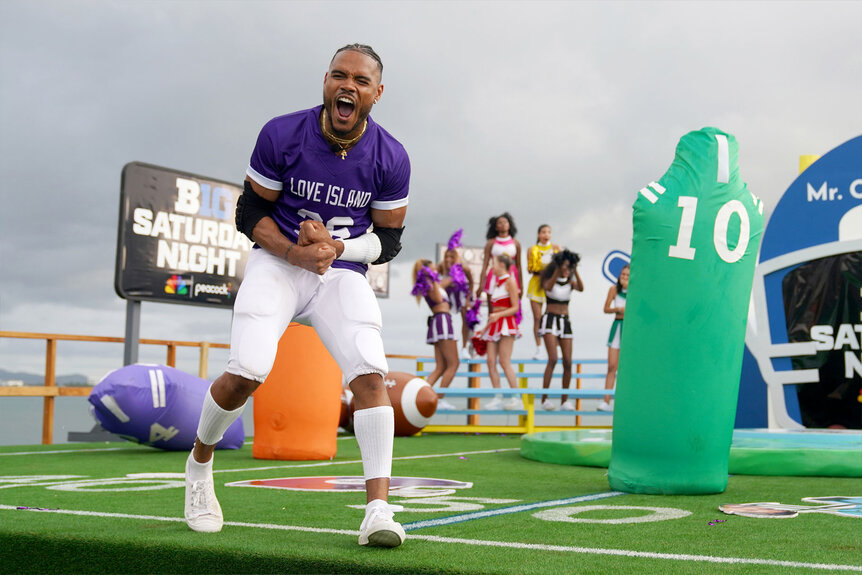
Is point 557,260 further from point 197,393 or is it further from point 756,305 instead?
point 197,393

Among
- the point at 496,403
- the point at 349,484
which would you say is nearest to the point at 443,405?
the point at 496,403

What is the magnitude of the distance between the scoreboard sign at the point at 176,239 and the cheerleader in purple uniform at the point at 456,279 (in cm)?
340

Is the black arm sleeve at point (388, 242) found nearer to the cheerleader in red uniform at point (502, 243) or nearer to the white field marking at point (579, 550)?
the white field marking at point (579, 550)

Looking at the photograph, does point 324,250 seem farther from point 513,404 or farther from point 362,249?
point 513,404

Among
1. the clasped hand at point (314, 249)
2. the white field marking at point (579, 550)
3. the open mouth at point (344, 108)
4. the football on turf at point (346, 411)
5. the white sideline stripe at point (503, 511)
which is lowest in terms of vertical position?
the football on turf at point (346, 411)

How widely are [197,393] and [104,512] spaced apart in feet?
13.6

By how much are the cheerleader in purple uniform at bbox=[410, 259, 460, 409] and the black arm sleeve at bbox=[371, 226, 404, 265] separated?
29.0 ft

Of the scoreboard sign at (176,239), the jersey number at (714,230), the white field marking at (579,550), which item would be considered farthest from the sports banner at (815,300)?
the scoreboard sign at (176,239)

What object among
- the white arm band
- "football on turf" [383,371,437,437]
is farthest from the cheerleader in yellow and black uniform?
the white arm band

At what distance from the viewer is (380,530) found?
3092 mm

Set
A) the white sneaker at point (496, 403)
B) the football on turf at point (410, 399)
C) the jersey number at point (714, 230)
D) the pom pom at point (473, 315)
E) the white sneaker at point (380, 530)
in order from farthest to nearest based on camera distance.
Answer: the pom pom at point (473, 315) → the white sneaker at point (496, 403) → the football on turf at point (410, 399) → the jersey number at point (714, 230) → the white sneaker at point (380, 530)

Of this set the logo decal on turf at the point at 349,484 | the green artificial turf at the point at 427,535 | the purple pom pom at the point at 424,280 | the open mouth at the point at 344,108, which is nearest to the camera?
the green artificial turf at the point at 427,535

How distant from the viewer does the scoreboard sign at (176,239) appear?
12367 mm

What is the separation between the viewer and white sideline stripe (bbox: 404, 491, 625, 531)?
3.78 m
